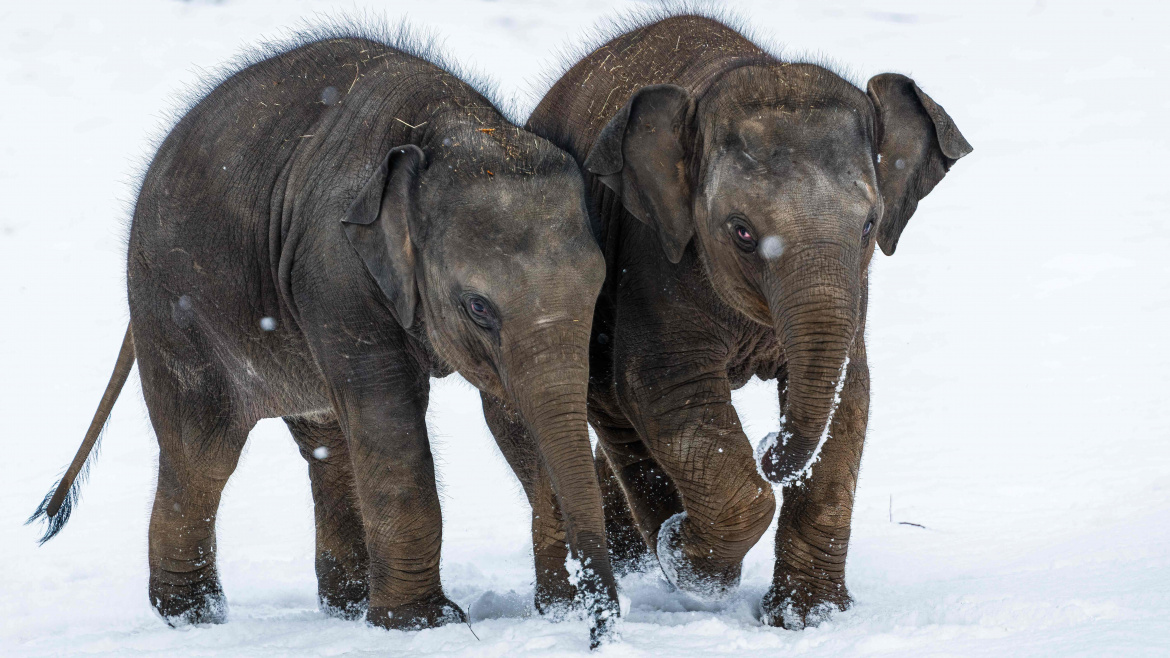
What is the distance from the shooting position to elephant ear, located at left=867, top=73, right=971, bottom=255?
4852 millimetres

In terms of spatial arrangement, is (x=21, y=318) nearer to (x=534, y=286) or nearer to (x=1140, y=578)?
(x=534, y=286)

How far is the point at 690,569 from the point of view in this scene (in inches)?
200

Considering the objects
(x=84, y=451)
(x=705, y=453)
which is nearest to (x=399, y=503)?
(x=705, y=453)

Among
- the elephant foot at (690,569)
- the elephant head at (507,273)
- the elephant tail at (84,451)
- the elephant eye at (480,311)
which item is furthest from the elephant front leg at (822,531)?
the elephant tail at (84,451)

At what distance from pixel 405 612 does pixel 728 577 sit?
3.64 feet

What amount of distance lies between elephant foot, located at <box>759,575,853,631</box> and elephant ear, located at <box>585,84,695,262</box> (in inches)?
47.2

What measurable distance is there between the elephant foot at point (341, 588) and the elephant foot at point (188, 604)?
1.41ft

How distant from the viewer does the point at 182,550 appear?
5.91m

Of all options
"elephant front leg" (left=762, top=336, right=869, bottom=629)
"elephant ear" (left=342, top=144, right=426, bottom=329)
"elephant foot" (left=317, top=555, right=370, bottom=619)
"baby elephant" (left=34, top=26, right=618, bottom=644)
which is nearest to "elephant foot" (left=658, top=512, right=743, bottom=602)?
"elephant front leg" (left=762, top=336, right=869, bottom=629)

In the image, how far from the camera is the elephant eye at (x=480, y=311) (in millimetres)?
4379

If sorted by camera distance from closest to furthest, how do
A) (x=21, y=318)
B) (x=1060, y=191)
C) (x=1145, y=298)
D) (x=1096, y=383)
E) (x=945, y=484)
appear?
(x=945, y=484)
(x=1096, y=383)
(x=1145, y=298)
(x=21, y=318)
(x=1060, y=191)

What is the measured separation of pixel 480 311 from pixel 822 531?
1486 millimetres

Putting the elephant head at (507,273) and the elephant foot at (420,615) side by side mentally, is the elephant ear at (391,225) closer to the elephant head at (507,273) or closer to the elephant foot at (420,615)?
the elephant head at (507,273)

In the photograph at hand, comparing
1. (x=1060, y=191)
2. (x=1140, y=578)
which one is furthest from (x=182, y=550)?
(x=1060, y=191)
